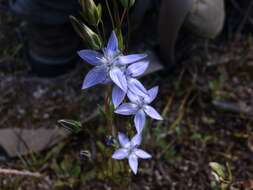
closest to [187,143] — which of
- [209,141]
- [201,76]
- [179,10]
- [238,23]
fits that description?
[209,141]

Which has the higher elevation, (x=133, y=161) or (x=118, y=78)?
Answer: (x=118, y=78)

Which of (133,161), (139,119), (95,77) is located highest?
(95,77)

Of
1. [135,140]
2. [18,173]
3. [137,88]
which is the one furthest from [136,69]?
[18,173]

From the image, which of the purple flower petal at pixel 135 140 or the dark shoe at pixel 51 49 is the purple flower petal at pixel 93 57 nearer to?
the purple flower petal at pixel 135 140

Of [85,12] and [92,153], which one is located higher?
[85,12]

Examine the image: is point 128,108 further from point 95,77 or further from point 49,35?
point 49,35

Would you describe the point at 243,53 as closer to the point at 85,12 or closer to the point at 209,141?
the point at 209,141

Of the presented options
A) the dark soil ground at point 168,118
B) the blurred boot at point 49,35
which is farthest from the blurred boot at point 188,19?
the blurred boot at point 49,35

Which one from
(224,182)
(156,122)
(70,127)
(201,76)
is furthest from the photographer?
(201,76)
